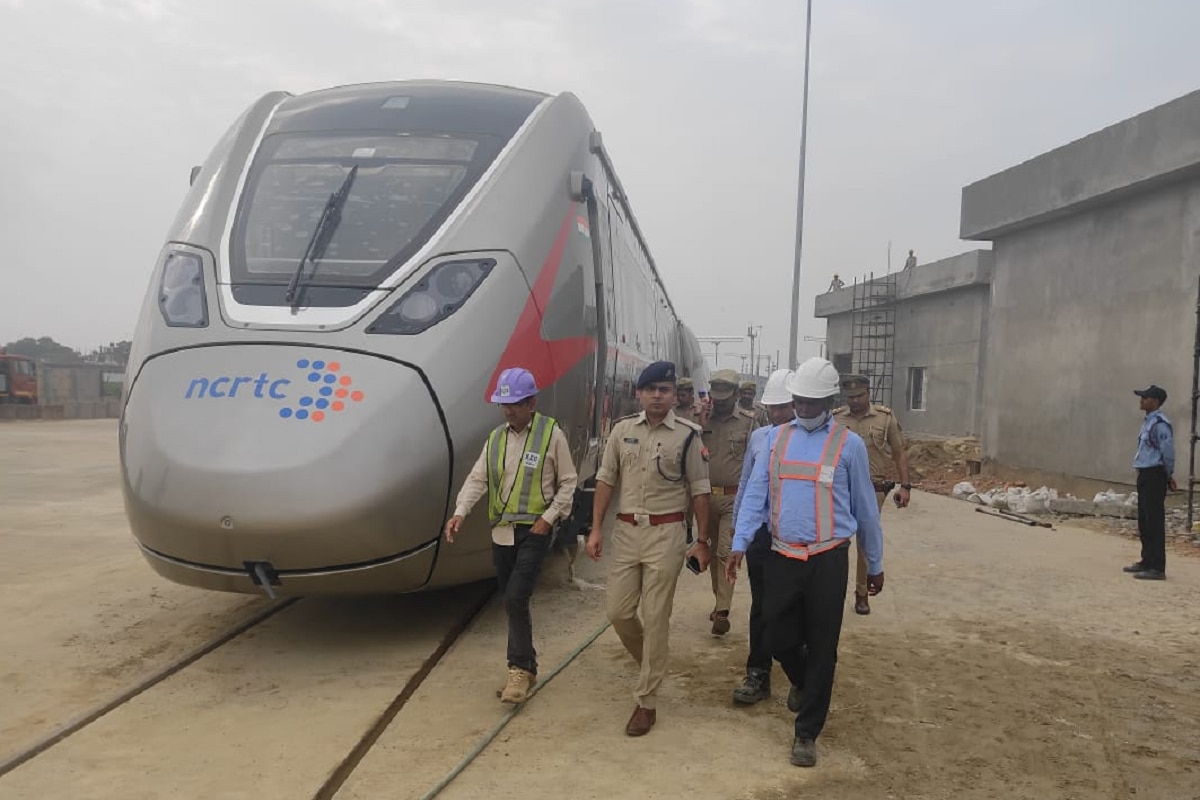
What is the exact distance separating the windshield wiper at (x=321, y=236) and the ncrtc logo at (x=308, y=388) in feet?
1.69

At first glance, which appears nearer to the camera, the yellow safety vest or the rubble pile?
the yellow safety vest

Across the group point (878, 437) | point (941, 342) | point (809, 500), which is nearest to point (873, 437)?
point (878, 437)

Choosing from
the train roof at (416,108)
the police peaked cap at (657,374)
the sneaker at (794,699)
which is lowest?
the sneaker at (794,699)

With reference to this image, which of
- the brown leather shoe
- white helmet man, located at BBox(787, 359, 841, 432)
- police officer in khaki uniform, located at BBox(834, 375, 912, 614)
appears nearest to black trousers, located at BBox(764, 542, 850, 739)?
white helmet man, located at BBox(787, 359, 841, 432)

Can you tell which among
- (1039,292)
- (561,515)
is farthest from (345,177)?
(1039,292)

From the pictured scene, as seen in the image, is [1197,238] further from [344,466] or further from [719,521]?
[344,466]

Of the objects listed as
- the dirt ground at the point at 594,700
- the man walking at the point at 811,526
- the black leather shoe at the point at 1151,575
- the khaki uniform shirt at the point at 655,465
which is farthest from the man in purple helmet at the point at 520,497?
the black leather shoe at the point at 1151,575

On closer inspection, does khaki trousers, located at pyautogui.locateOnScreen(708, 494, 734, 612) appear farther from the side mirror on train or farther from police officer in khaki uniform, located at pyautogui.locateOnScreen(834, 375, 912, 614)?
the side mirror on train

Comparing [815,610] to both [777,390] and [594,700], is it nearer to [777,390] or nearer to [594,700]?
[594,700]

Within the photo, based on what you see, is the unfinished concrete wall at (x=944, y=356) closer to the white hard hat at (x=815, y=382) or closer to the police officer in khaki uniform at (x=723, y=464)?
the police officer in khaki uniform at (x=723, y=464)

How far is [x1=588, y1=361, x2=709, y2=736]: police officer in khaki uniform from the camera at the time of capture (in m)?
4.26

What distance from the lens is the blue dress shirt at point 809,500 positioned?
3955 mm

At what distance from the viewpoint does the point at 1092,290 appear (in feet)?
45.0

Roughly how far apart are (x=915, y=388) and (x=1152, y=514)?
14452 mm
